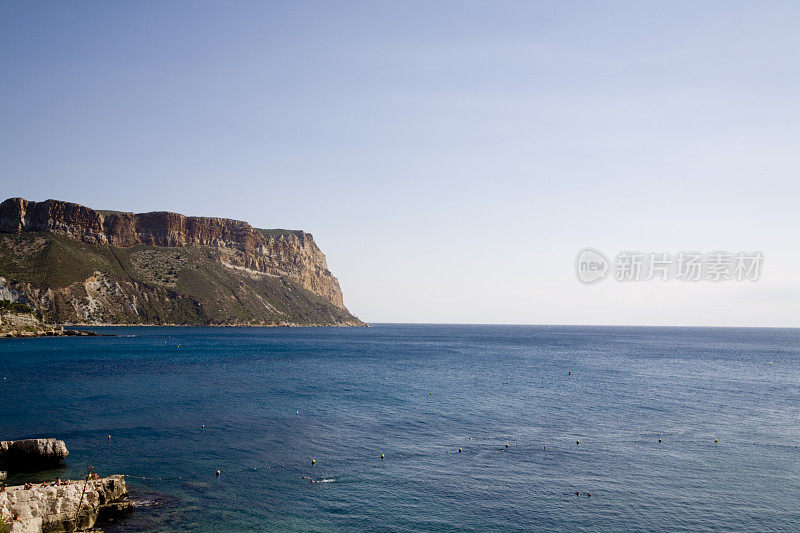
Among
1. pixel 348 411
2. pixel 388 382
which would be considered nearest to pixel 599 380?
pixel 388 382

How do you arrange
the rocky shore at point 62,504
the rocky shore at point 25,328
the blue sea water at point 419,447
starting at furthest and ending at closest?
the rocky shore at point 25,328, the blue sea water at point 419,447, the rocky shore at point 62,504

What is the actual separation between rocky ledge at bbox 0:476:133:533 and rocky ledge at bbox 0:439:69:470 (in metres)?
11.0

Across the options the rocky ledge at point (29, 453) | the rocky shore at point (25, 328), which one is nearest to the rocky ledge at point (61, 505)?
the rocky ledge at point (29, 453)

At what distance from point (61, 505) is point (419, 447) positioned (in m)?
28.7

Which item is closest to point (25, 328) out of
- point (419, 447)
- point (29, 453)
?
point (29, 453)

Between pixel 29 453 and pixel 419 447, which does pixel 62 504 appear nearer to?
pixel 29 453

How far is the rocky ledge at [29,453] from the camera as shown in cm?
3897

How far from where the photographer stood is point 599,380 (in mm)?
94938

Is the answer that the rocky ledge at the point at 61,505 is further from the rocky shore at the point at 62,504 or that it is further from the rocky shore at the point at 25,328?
the rocky shore at the point at 25,328

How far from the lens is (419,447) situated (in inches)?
1849

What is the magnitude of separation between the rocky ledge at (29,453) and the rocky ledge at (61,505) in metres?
11.0

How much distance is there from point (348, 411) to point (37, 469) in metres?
32.5

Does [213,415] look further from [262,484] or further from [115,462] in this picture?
[262,484]

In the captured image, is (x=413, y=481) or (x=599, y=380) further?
(x=599, y=380)
